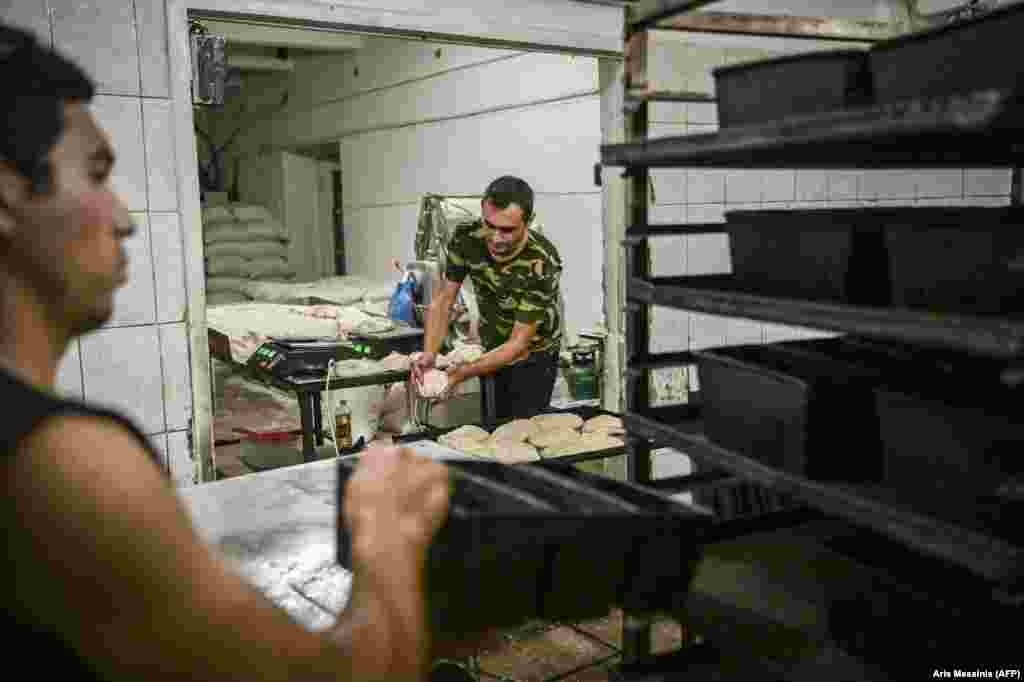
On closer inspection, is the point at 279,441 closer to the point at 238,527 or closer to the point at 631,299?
the point at 238,527

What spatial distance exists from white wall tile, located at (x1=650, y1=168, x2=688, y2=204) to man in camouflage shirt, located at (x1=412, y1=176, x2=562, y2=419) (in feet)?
1.79

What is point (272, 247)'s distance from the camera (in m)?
8.62

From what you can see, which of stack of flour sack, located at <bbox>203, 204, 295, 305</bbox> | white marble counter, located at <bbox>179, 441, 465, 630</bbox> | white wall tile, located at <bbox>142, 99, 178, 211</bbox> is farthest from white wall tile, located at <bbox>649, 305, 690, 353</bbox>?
stack of flour sack, located at <bbox>203, 204, 295, 305</bbox>

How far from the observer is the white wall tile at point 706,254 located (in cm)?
405

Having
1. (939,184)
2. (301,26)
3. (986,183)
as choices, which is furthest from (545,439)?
(986,183)

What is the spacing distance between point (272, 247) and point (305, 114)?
59.6 inches

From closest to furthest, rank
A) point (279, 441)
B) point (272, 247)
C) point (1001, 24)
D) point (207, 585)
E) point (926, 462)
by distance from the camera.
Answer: point (207, 585) → point (1001, 24) → point (926, 462) → point (279, 441) → point (272, 247)

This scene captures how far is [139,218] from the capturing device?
2.75 meters

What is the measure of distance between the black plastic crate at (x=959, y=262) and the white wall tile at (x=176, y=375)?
229cm

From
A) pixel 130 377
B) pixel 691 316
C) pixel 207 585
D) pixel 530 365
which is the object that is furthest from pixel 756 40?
pixel 207 585

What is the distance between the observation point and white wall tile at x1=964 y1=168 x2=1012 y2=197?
15.3 feet

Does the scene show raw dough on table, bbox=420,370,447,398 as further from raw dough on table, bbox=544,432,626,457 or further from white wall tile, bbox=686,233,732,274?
white wall tile, bbox=686,233,732,274

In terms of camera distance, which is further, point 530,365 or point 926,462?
point 530,365

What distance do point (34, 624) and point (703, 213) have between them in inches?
142
